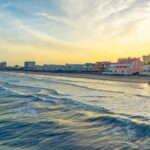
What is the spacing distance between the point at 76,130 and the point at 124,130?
90.4 inches

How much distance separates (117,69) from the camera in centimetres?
12706

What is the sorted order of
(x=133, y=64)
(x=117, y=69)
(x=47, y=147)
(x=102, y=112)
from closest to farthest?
1. (x=47, y=147)
2. (x=102, y=112)
3. (x=133, y=64)
4. (x=117, y=69)

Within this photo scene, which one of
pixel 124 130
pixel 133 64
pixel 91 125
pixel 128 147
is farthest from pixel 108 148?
pixel 133 64

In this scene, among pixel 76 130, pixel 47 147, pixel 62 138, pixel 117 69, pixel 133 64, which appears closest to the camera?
pixel 47 147

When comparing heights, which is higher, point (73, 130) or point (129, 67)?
point (129, 67)

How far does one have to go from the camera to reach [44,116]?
17.5 metres

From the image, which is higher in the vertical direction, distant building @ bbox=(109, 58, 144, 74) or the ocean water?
distant building @ bbox=(109, 58, 144, 74)

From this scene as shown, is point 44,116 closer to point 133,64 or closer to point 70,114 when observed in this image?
point 70,114

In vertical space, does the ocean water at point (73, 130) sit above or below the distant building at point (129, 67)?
below

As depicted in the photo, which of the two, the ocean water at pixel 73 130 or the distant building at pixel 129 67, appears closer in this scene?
the ocean water at pixel 73 130

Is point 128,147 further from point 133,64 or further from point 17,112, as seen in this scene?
point 133,64

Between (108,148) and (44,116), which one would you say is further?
(44,116)

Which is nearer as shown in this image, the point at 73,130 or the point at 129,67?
the point at 73,130

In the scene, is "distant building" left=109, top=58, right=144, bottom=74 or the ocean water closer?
the ocean water
